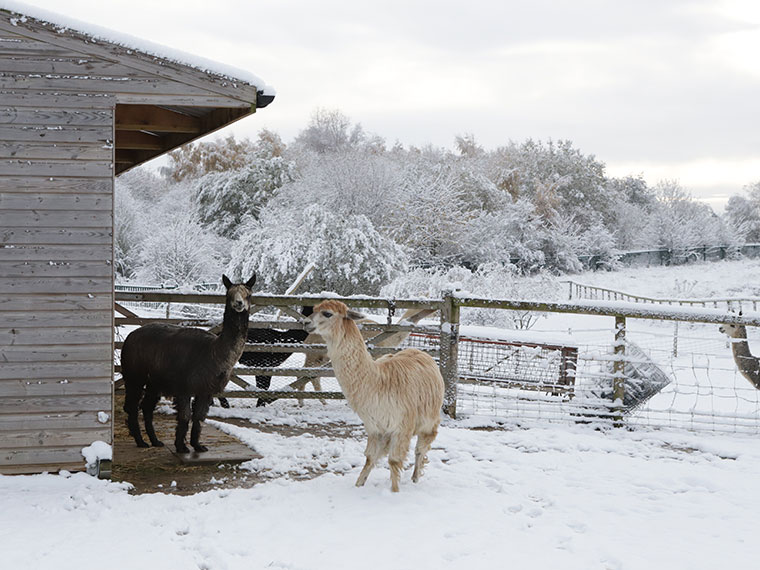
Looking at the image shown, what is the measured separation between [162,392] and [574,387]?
4402 millimetres

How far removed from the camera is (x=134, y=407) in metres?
6.47

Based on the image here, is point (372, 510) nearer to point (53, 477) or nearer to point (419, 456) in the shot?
point (419, 456)

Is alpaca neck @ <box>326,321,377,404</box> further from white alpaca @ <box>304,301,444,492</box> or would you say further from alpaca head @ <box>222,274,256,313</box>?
alpaca head @ <box>222,274,256,313</box>

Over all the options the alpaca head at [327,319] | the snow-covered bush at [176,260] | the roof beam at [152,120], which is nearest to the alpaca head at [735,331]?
the alpaca head at [327,319]

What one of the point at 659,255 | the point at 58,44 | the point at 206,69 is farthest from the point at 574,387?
the point at 659,255

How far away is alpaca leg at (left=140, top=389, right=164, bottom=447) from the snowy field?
84 centimetres

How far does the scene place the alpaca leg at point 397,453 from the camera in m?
5.23

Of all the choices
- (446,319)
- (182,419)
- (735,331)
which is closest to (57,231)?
(182,419)

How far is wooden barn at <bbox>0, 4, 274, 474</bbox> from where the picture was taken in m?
5.27

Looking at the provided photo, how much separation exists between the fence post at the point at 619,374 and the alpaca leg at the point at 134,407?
4.83 meters

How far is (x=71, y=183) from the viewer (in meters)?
5.40

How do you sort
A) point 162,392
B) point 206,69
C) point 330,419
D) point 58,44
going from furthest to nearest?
point 330,419
point 162,392
point 206,69
point 58,44

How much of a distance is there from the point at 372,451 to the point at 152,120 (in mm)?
3890

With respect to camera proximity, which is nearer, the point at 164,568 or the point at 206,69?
the point at 164,568
